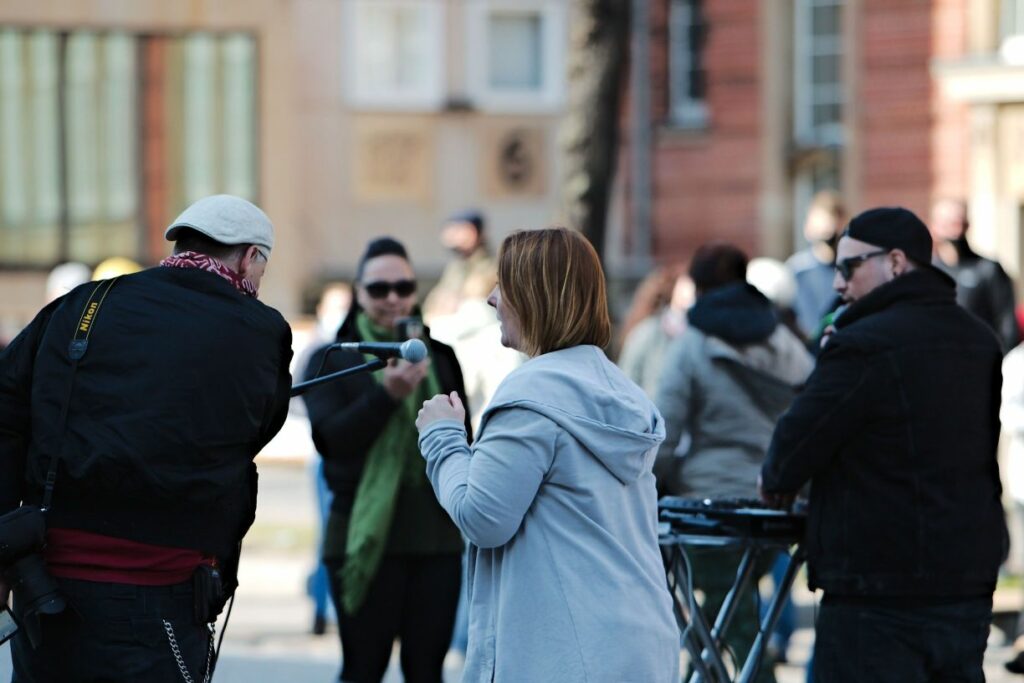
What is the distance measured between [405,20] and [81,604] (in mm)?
17621

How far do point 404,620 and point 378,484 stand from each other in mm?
492

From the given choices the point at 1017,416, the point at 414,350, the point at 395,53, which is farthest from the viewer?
the point at 395,53

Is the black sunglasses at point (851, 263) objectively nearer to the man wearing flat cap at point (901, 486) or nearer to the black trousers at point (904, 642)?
the man wearing flat cap at point (901, 486)

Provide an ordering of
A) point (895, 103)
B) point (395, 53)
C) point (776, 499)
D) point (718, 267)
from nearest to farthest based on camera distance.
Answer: point (776, 499) → point (718, 267) → point (895, 103) → point (395, 53)

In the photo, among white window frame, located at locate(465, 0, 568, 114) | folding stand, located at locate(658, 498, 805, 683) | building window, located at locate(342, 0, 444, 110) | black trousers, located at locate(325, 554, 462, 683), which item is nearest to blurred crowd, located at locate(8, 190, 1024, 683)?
black trousers, located at locate(325, 554, 462, 683)

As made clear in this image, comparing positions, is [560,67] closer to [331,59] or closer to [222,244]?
[331,59]

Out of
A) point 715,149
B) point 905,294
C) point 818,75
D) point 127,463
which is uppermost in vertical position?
point 818,75

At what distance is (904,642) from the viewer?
5285 millimetres

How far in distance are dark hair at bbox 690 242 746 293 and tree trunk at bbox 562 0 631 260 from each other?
6.78 m

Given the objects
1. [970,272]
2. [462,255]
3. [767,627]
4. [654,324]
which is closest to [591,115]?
[462,255]

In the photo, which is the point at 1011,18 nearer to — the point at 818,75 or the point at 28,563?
the point at 818,75

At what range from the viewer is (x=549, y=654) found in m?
4.21

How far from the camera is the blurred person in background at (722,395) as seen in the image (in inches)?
284

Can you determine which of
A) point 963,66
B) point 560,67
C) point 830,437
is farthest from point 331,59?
point 830,437
